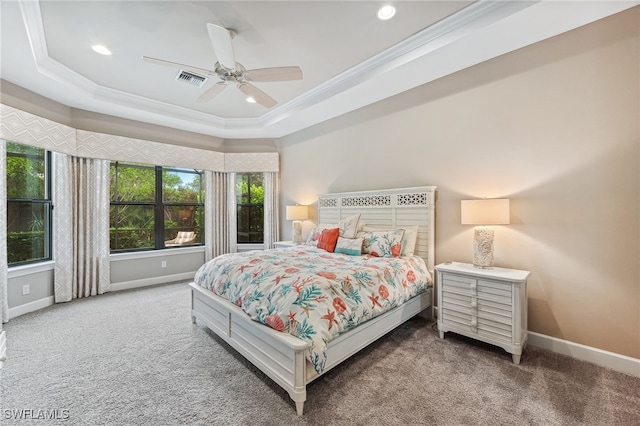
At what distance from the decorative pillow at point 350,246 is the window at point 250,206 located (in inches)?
104

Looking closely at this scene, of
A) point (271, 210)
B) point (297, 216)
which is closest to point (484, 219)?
point (297, 216)

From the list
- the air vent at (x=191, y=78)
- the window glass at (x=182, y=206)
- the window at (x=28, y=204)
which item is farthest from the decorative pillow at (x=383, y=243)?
the window at (x=28, y=204)

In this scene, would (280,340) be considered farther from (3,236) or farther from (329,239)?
(3,236)

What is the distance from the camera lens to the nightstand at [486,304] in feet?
7.42

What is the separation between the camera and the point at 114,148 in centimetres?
425

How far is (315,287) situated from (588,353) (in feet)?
7.93

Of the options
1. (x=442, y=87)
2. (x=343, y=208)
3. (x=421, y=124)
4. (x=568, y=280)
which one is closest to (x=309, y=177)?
(x=343, y=208)

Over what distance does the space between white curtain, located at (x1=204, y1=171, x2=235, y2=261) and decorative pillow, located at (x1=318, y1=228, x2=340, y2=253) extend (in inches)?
102

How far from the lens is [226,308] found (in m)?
2.38

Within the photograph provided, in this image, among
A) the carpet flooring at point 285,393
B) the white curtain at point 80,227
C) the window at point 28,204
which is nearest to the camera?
the carpet flooring at point 285,393

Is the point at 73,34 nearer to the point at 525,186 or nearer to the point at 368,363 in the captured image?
the point at 368,363

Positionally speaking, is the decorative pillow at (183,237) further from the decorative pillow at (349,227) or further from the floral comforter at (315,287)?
the decorative pillow at (349,227)

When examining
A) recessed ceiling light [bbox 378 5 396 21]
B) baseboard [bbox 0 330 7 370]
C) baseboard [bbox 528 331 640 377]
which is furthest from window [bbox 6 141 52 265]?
baseboard [bbox 528 331 640 377]

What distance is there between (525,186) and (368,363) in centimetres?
222
